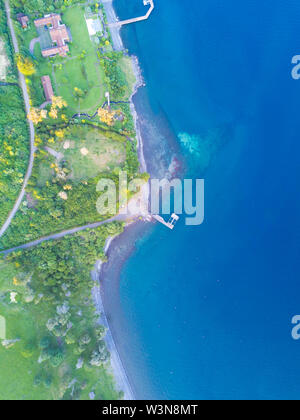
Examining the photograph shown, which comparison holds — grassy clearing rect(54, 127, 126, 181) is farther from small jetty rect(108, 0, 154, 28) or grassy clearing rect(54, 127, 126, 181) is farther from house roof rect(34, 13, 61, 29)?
small jetty rect(108, 0, 154, 28)

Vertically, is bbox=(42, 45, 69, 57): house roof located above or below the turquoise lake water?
above

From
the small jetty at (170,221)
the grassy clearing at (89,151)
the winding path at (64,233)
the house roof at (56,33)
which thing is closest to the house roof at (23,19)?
the house roof at (56,33)

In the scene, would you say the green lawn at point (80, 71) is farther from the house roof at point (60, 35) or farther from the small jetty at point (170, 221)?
the small jetty at point (170, 221)

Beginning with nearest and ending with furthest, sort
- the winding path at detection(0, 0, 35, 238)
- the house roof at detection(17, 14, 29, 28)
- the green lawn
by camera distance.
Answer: the winding path at detection(0, 0, 35, 238) → the house roof at detection(17, 14, 29, 28) → the green lawn

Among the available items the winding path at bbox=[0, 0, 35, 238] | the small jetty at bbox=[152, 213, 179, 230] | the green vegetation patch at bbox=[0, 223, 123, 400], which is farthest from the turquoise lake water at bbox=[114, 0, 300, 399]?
the winding path at bbox=[0, 0, 35, 238]

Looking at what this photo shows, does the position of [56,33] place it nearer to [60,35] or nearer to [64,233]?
[60,35]
